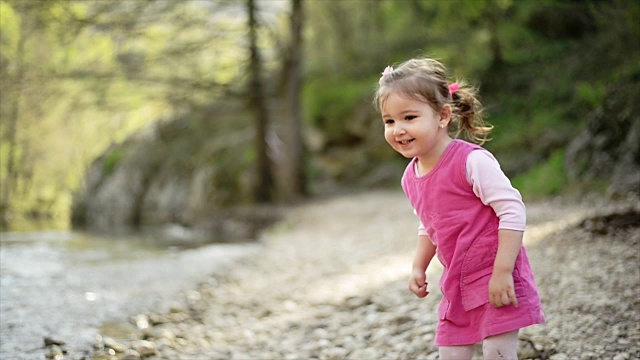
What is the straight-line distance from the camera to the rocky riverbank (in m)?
2.72

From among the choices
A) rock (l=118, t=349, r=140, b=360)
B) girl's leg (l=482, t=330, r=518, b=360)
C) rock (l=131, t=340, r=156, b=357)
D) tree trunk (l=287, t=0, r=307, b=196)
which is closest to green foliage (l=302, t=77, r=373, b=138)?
tree trunk (l=287, t=0, r=307, b=196)

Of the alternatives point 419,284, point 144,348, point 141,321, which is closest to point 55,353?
point 144,348

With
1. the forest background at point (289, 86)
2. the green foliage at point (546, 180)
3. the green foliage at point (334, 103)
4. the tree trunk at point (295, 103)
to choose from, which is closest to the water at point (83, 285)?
the forest background at point (289, 86)

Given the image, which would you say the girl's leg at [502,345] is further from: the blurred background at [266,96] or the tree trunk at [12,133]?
the tree trunk at [12,133]

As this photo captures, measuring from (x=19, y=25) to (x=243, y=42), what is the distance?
3996 millimetres

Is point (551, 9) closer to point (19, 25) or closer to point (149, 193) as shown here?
point (19, 25)

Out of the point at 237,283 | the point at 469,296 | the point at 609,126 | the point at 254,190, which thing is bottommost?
the point at 469,296

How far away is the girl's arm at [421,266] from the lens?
2.26 meters

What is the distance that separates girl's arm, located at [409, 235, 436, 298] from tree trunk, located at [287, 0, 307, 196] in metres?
9.11

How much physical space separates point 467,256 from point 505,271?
145 mm

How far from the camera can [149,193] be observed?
15859 mm

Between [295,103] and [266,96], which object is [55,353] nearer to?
[295,103]

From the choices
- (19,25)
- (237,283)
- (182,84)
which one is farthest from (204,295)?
(182,84)

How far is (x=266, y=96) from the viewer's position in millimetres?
12047
